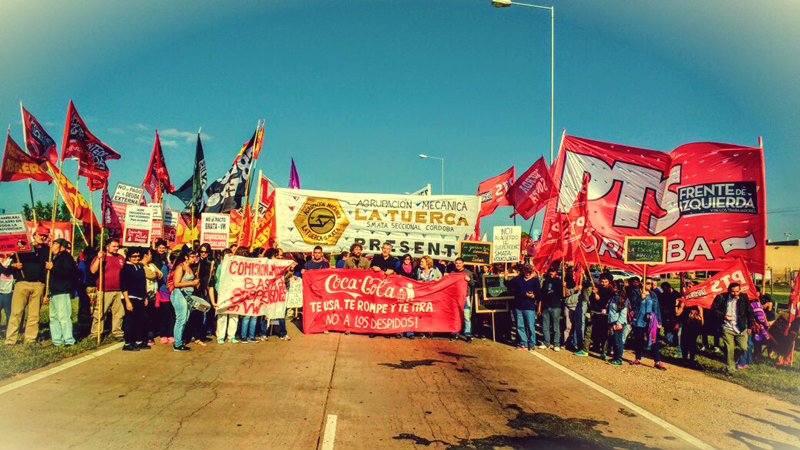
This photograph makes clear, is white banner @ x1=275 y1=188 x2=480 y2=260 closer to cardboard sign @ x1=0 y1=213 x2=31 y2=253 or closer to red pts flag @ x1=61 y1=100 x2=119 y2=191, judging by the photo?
red pts flag @ x1=61 y1=100 x2=119 y2=191

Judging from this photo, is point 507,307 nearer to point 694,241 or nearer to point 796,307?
point 694,241

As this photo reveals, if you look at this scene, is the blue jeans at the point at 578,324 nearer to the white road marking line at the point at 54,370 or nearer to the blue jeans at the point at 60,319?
the white road marking line at the point at 54,370

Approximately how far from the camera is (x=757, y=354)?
10.7 meters

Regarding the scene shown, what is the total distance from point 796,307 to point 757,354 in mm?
1352

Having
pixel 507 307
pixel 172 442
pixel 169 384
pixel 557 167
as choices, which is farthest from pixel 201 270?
pixel 557 167

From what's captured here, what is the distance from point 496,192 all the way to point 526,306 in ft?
30.2

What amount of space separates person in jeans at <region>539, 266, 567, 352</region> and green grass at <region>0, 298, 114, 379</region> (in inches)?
370

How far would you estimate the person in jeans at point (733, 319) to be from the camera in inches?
363

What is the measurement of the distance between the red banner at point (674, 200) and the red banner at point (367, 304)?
3698 millimetres

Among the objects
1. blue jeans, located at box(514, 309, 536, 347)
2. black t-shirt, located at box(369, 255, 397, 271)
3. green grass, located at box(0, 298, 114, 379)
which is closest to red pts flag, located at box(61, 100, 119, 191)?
green grass, located at box(0, 298, 114, 379)

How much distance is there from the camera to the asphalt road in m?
4.98

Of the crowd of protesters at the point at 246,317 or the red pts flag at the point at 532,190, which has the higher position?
the red pts flag at the point at 532,190

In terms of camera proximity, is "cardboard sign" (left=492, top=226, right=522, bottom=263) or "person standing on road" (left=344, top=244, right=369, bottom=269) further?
"cardboard sign" (left=492, top=226, right=522, bottom=263)

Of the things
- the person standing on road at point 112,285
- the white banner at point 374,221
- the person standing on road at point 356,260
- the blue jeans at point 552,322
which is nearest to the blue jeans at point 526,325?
the blue jeans at point 552,322
